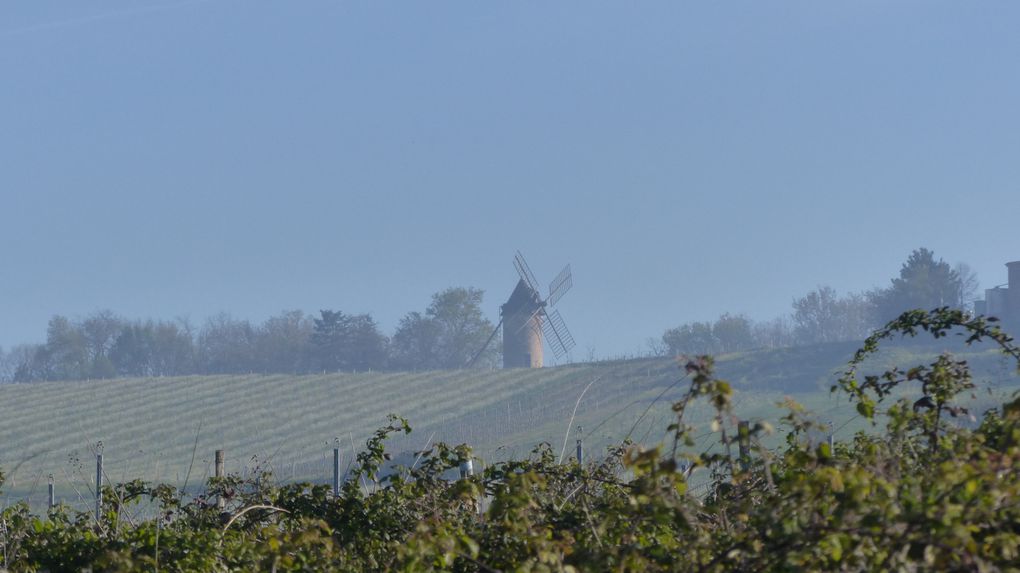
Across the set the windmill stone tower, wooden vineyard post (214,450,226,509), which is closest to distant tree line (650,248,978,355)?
the windmill stone tower


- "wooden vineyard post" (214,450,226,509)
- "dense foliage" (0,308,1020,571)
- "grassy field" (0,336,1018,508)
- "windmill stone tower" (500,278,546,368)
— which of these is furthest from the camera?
"windmill stone tower" (500,278,546,368)

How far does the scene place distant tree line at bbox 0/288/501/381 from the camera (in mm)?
89812

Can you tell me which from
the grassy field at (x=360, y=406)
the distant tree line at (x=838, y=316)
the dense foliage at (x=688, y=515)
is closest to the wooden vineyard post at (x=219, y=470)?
the dense foliage at (x=688, y=515)

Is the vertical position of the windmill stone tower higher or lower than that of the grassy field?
higher

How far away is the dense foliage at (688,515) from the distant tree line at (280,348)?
80.7 metres

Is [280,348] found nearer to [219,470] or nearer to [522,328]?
[522,328]

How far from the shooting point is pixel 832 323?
92625mm

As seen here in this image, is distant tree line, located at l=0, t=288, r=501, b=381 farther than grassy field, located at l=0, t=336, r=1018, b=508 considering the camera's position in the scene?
Yes

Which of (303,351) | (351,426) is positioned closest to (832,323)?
(303,351)

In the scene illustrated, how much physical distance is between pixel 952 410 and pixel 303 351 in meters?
90.1

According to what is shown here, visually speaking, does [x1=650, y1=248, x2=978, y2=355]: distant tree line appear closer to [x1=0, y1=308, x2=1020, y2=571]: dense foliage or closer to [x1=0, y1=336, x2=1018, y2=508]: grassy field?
[x1=0, y1=336, x2=1018, y2=508]: grassy field

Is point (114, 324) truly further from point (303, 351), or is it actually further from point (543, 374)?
point (543, 374)

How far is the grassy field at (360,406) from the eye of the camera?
42.0 metres

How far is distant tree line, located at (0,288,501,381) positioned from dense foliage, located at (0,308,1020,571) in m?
80.7
